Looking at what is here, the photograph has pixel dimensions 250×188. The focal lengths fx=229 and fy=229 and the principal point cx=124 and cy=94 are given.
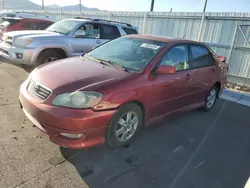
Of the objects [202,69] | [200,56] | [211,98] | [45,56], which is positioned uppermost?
[200,56]

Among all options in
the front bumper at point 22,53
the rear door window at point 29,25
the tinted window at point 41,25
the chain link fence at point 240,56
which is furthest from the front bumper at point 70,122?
the chain link fence at point 240,56

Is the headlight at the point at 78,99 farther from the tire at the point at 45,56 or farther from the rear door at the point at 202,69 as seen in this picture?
the tire at the point at 45,56

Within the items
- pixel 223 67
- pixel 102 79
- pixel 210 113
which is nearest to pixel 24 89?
pixel 102 79

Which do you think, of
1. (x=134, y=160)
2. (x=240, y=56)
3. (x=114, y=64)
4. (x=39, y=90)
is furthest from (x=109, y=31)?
(x=134, y=160)

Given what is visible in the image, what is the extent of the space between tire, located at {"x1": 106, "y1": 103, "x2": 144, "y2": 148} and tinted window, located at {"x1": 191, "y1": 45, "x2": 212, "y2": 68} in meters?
1.83

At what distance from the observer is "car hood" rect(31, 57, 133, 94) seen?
115 inches

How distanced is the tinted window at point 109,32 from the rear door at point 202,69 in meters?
3.43

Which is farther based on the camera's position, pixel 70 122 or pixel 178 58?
pixel 178 58

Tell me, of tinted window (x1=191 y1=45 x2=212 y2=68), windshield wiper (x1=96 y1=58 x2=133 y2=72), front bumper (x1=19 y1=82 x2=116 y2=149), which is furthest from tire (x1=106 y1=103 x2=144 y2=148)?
tinted window (x1=191 y1=45 x2=212 y2=68)

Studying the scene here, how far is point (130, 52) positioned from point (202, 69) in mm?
1664

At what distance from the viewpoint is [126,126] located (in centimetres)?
326

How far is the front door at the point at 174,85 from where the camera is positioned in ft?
11.9

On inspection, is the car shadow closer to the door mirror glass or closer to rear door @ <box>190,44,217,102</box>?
rear door @ <box>190,44,217,102</box>

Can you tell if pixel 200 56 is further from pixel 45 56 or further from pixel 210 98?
pixel 45 56
